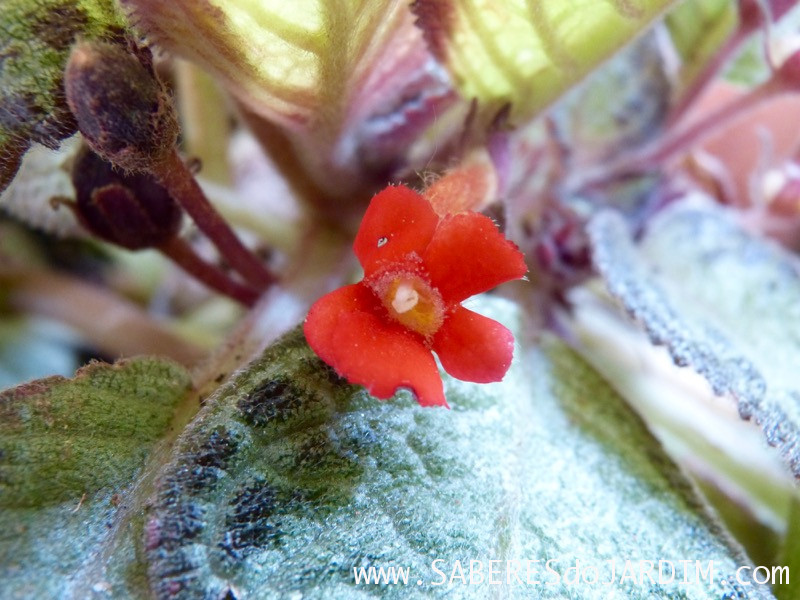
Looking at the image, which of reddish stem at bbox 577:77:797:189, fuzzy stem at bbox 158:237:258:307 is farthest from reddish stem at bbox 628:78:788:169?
fuzzy stem at bbox 158:237:258:307

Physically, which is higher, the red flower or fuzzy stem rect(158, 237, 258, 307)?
fuzzy stem rect(158, 237, 258, 307)

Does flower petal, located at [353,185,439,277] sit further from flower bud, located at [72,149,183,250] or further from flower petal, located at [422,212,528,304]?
flower bud, located at [72,149,183,250]

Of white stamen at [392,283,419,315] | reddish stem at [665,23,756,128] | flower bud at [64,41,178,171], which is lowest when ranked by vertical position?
white stamen at [392,283,419,315]

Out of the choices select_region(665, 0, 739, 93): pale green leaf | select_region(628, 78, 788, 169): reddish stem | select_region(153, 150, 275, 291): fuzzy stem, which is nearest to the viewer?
select_region(153, 150, 275, 291): fuzzy stem

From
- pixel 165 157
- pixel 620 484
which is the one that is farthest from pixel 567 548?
pixel 165 157

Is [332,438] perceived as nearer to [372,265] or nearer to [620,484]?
[372,265]

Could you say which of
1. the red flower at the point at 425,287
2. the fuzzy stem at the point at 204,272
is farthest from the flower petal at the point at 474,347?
the fuzzy stem at the point at 204,272

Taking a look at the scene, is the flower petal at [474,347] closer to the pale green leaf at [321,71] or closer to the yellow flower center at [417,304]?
the yellow flower center at [417,304]
